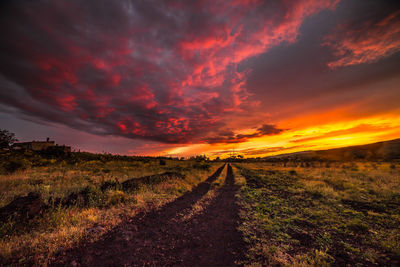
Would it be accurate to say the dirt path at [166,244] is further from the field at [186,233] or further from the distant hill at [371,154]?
the distant hill at [371,154]

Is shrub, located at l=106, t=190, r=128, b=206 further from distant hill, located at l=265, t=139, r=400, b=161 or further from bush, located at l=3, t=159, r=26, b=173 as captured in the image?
distant hill, located at l=265, t=139, r=400, b=161

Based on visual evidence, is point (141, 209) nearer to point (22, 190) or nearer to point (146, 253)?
point (146, 253)

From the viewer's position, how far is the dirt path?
4457 millimetres

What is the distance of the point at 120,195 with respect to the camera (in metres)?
9.52

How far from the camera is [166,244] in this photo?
17.8 feet

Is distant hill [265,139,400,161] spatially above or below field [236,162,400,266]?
above

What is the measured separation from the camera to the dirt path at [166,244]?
4.46m

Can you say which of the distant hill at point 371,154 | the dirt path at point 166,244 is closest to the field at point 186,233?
the dirt path at point 166,244

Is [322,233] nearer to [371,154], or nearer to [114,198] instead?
[114,198]

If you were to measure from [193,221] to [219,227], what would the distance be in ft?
4.81

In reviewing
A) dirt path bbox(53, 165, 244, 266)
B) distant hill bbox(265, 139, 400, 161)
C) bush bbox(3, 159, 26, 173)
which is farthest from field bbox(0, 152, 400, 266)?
distant hill bbox(265, 139, 400, 161)

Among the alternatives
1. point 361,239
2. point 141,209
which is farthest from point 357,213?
point 141,209

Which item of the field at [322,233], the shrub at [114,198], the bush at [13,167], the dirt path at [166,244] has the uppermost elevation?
the bush at [13,167]

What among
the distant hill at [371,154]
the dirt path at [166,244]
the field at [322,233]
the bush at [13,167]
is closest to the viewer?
the dirt path at [166,244]
